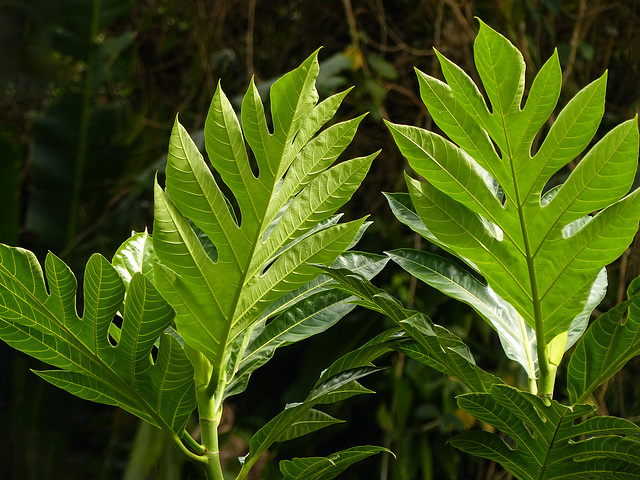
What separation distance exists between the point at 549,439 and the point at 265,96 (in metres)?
1.29

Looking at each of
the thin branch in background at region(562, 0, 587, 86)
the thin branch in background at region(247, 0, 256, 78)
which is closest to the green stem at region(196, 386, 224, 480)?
the thin branch in background at region(247, 0, 256, 78)

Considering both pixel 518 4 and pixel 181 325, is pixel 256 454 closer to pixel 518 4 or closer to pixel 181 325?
pixel 181 325

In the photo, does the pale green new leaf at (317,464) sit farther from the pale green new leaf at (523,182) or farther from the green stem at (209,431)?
the pale green new leaf at (523,182)

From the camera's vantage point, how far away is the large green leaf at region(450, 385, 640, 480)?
0.40m

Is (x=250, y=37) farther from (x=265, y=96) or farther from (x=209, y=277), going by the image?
(x=209, y=277)

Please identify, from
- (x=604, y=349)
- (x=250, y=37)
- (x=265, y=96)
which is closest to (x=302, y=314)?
(x=604, y=349)

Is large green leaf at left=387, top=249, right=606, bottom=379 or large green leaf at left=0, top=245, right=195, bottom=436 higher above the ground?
large green leaf at left=387, top=249, right=606, bottom=379

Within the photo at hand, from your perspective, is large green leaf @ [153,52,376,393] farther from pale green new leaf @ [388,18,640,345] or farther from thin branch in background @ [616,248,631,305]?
thin branch in background @ [616,248,631,305]

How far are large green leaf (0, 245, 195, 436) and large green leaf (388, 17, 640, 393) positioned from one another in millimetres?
199

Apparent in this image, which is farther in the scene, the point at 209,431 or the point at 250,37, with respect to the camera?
the point at 250,37

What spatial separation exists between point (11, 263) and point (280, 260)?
174mm

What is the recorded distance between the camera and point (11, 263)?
405 mm

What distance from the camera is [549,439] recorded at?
0.44 metres

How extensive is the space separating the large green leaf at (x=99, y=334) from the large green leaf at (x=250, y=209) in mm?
21
